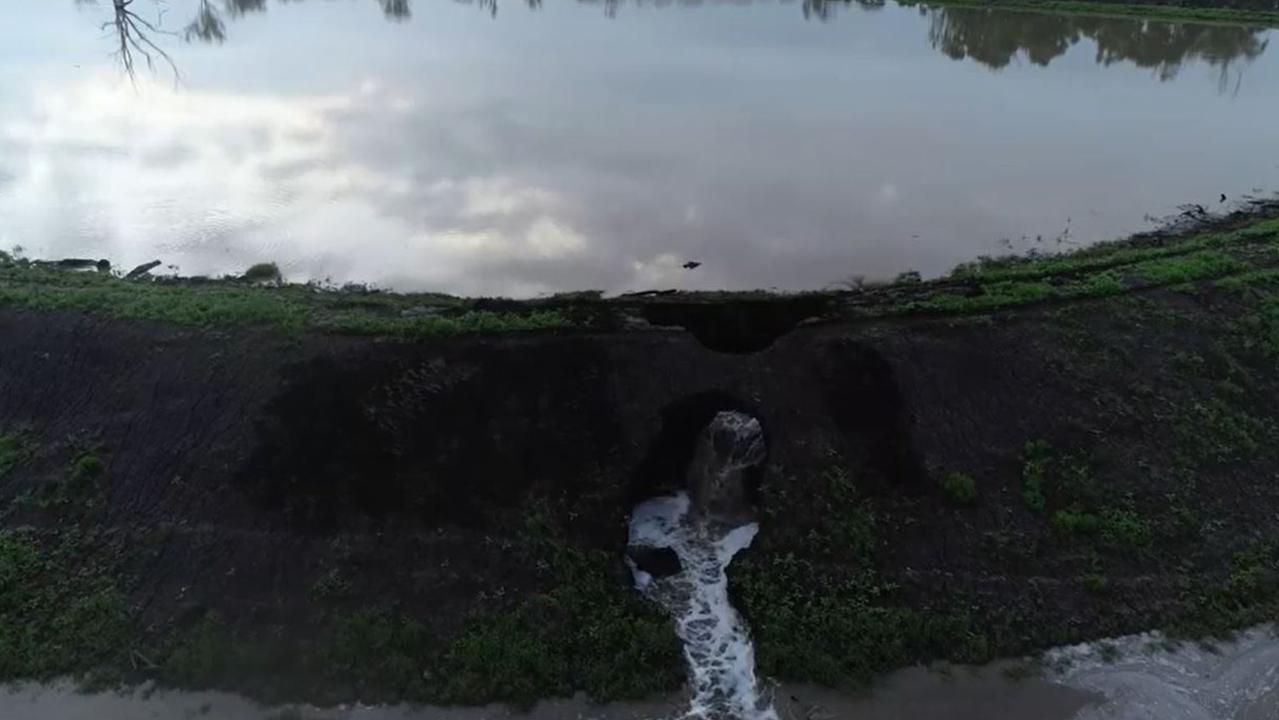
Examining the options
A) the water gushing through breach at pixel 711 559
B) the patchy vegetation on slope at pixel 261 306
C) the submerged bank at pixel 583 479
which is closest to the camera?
the water gushing through breach at pixel 711 559

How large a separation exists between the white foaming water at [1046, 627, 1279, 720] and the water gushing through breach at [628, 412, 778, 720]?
15.6 ft

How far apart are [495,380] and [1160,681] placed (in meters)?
11.8

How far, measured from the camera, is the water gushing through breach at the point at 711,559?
504 inches

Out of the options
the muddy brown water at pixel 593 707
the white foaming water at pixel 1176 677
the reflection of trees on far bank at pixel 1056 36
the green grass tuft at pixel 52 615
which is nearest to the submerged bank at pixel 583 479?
the green grass tuft at pixel 52 615

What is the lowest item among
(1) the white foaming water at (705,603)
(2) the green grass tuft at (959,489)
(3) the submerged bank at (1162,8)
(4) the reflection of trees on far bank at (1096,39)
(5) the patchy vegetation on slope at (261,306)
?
(1) the white foaming water at (705,603)

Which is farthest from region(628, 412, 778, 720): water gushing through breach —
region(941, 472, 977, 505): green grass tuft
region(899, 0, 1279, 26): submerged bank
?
region(899, 0, 1279, 26): submerged bank

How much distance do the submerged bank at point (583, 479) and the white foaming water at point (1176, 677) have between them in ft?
1.32

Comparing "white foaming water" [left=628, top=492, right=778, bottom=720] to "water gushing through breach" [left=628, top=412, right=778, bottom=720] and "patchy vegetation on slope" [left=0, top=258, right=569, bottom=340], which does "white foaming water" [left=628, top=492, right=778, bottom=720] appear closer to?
"water gushing through breach" [left=628, top=412, right=778, bottom=720]

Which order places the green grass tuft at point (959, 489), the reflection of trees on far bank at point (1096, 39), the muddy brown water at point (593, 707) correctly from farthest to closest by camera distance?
the reflection of trees on far bank at point (1096, 39) → the green grass tuft at point (959, 489) → the muddy brown water at point (593, 707)

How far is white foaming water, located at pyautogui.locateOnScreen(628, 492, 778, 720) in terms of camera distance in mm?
12672

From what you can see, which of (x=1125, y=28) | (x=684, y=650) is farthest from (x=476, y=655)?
(x=1125, y=28)

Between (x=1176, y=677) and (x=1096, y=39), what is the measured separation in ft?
139

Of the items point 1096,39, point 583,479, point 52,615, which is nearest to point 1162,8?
point 1096,39

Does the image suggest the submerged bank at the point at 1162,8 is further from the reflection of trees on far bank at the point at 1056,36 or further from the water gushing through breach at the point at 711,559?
the water gushing through breach at the point at 711,559
